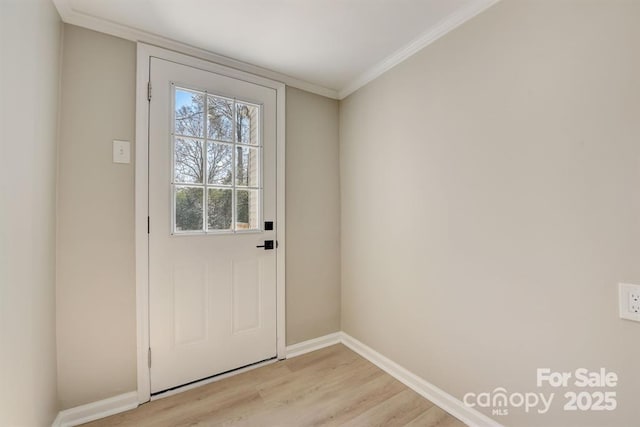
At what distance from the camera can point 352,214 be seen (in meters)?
2.46

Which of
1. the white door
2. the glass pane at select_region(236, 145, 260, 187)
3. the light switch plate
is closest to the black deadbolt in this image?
the white door

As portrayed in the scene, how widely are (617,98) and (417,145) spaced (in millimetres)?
937

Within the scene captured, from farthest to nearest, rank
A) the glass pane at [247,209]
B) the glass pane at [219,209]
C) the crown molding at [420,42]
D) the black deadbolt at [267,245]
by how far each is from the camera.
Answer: the black deadbolt at [267,245] → the glass pane at [247,209] → the glass pane at [219,209] → the crown molding at [420,42]

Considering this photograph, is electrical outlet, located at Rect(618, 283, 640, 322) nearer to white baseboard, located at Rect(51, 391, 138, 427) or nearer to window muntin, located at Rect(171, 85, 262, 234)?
window muntin, located at Rect(171, 85, 262, 234)

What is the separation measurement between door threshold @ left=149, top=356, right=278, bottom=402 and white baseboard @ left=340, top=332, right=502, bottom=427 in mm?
761

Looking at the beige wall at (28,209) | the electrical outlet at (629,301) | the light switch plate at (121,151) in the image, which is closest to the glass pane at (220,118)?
the light switch plate at (121,151)

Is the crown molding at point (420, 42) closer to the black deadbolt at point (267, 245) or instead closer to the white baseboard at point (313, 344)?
the black deadbolt at point (267, 245)

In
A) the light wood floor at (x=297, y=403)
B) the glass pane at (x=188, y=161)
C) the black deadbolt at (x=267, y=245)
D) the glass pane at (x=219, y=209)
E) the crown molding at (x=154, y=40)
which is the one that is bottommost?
the light wood floor at (x=297, y=403)

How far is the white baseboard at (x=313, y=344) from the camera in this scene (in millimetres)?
2288

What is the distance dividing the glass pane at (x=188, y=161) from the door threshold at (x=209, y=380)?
4.52 ft

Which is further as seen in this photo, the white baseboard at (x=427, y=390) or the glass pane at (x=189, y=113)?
the glass pane at (x=189, y=113)

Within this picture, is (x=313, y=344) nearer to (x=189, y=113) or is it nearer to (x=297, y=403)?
(x=297, y=403)

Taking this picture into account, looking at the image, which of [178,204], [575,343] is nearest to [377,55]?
[178,204]

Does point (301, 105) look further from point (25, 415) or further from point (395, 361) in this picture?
point (25, 415)
